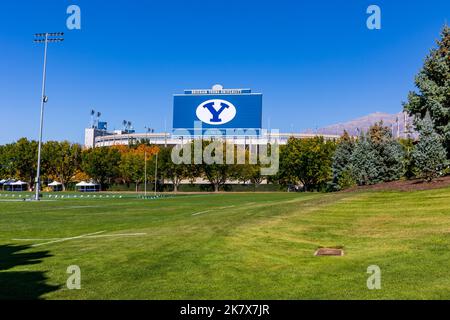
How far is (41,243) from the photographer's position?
1625 cm

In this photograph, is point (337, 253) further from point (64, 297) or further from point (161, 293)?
point (64, 297)

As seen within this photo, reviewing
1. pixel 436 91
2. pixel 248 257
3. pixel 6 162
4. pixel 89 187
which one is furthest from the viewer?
pixel 6 162

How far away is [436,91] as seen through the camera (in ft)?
114

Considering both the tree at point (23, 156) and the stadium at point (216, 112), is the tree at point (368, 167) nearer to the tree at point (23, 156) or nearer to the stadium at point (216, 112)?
the stadium at point (216, 112)

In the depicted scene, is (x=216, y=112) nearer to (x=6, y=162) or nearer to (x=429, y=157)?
(x=429, y=157)

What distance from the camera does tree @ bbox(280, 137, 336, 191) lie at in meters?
109

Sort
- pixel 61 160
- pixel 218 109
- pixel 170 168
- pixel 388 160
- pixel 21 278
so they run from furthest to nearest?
pixel 61 160 < pixel 170 168 < pixel 218 109 < pixel 388 160 < pixel 21 278

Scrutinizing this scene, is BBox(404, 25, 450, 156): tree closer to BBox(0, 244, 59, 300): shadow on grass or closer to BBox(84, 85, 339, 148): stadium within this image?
BBox(0, 244, 59, 300): shadow on grass

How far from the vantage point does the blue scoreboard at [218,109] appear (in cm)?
8194

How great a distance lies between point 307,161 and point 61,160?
77.0 meters

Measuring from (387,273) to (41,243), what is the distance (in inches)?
508

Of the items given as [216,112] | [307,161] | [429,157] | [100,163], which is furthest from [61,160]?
[429,157]

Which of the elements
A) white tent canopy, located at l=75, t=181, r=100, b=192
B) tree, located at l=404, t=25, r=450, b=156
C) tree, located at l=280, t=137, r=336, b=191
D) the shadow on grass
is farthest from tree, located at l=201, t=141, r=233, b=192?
the shadow on grass

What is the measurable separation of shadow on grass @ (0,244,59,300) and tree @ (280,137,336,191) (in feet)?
321
